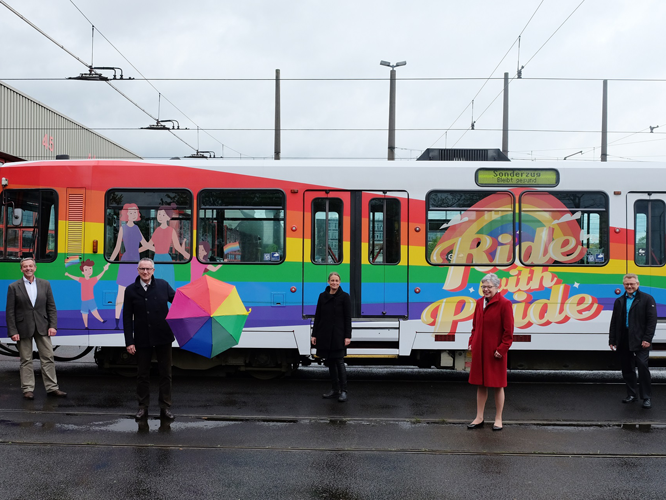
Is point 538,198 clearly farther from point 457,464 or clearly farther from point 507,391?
point 457,464

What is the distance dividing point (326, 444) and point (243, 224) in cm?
388

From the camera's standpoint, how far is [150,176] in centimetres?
948

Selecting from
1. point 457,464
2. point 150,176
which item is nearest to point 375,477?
point 457,464

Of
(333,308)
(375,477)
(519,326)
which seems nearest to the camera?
(375,477)

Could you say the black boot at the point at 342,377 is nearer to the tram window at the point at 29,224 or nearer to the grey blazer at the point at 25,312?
the grey blazer at the point at 25,312

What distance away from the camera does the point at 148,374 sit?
7336mm

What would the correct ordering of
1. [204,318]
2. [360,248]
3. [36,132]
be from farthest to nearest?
[36,132] → [360,248] → [204,318]

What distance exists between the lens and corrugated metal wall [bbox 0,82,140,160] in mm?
30484

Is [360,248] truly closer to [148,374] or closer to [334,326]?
[334,326]

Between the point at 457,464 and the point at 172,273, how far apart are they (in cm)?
514

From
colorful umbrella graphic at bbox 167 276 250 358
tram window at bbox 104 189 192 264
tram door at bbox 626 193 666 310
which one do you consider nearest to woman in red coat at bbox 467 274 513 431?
colorful umbrella graphic at bbox 167 276 250 358

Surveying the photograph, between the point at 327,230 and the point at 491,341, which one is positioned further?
the point at 327,230

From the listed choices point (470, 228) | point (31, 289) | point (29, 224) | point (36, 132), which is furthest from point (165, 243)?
point (36, 132)

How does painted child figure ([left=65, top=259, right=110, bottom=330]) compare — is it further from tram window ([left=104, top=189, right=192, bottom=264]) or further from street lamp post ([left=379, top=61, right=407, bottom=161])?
street lamp post ([left=379, top=61, right=407, bottom=161])
